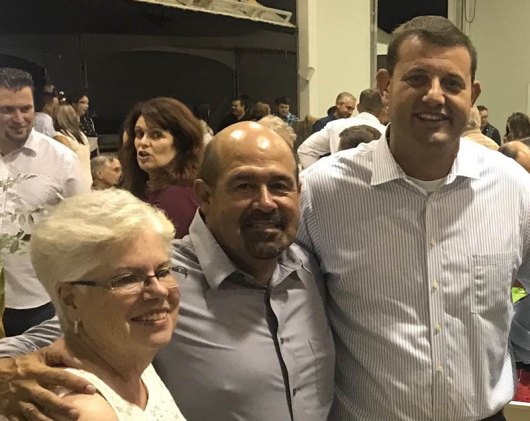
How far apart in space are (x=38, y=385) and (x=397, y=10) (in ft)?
38.9

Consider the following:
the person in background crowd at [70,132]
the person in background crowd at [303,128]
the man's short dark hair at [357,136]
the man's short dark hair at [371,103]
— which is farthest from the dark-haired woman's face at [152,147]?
the person in background crowd at [303,128]

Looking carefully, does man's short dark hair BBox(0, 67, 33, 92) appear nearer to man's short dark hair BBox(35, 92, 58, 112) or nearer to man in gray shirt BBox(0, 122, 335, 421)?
man in gray shirt BBox(0, 122, 335, 421)

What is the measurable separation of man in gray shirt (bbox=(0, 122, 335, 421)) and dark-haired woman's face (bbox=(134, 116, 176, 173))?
1.30 meters

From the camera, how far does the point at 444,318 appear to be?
1807 millimetres

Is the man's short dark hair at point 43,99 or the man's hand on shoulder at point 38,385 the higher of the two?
the man's short dark hair at point 43,99

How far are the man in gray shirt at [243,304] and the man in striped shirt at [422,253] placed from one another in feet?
0.64

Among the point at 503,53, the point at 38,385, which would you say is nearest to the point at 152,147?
the point at 38,385

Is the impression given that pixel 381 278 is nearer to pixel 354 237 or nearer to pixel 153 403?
pixel 354 237

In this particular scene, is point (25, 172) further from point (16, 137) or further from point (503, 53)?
point (503, 53)

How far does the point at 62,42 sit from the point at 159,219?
5656 millimetres

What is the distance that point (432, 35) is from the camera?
1.75 meters

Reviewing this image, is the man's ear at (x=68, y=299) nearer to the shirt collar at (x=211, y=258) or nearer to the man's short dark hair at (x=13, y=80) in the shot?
the shirt collar at (x=211, y=258)

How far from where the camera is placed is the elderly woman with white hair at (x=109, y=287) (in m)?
1.27

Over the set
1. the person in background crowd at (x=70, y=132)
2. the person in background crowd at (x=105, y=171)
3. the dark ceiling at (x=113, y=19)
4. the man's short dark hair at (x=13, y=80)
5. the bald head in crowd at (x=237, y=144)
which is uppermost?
the dark ceiling at (x=113, y=19)
